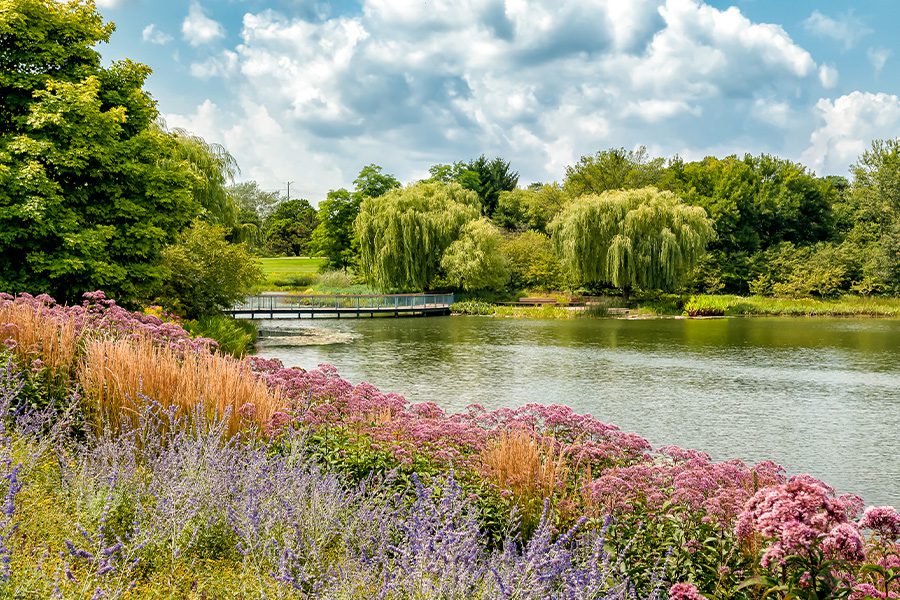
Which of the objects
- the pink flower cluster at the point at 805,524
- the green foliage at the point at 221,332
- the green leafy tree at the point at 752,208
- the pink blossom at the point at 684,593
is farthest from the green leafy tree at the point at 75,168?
the green leafy tree at the point at 752,208

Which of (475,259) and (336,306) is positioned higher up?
(475,259)

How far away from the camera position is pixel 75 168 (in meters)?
13.9

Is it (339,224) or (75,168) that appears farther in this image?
(339,224)

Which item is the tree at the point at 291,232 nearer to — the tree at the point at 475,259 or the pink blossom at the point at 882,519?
the tree at the point at 475,259

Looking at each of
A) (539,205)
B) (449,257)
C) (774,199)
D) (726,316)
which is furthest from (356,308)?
(774,199)

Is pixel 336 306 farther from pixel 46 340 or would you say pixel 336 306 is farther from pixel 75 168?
pixel 46 340

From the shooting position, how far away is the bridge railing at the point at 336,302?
35.0m

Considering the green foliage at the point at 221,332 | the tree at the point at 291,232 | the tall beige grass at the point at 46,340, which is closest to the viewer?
the tall beige grass at the point at 46,340

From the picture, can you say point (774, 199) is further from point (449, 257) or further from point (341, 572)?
point (341, 572)

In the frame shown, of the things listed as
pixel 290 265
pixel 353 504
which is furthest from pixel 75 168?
pixel 290 265

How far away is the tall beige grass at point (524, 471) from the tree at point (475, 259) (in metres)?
33.6

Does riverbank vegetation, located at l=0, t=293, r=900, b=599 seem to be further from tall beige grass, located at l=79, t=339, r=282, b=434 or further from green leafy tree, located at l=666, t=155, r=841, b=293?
green leafy tree, located at l=666, t=155, r=841, b=293

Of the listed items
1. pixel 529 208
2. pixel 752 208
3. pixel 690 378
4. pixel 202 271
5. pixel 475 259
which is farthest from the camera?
pixel 529 208

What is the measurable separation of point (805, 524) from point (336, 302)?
113 ft
